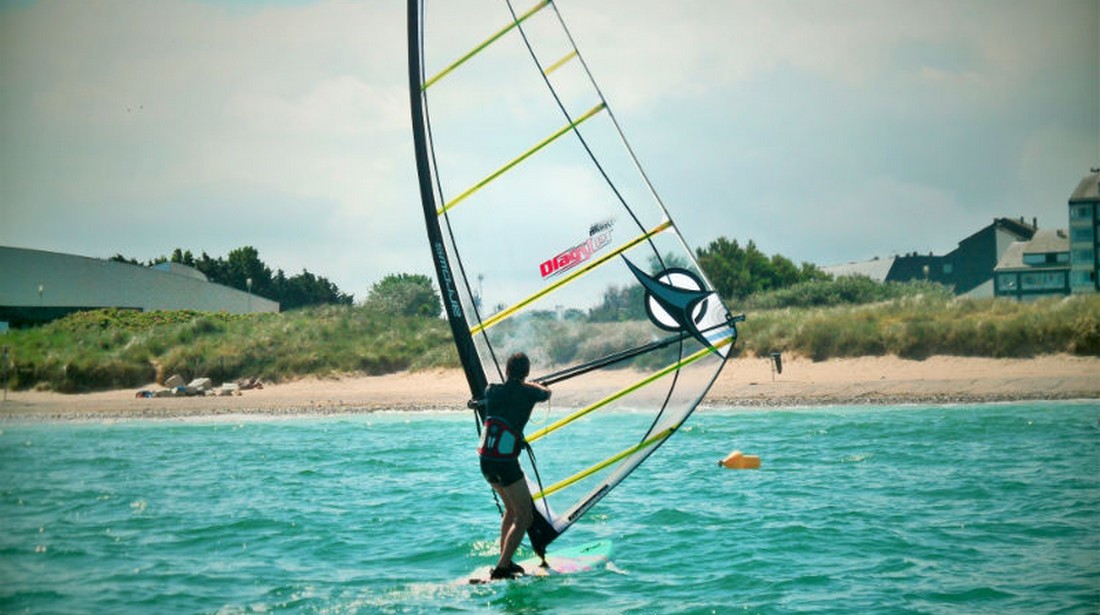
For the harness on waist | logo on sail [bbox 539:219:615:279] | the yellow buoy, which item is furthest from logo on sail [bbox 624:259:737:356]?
the yellow buoy

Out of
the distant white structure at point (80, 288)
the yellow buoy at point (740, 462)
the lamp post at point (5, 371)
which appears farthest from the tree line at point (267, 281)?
the yellow buoy at point (740, 462)

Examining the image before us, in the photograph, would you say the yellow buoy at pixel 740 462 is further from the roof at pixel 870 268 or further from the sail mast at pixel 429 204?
the roof at pixel 870 268

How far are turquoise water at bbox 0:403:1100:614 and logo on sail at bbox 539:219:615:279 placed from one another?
0.95 metres

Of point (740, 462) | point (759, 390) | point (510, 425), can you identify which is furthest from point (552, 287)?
point (759, 390)

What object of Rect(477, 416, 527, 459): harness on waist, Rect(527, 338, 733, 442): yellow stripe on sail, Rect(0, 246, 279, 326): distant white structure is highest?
Rect(0, 246, 279, 326): distant white structure

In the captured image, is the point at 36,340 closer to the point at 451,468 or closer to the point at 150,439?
the point at 150,439

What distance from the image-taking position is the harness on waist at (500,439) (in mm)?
5672

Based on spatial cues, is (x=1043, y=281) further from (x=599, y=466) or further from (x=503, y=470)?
(x=503, y=470)

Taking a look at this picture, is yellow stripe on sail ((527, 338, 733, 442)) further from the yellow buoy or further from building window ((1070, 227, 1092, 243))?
building window ((1070, 227, 1092, 243))

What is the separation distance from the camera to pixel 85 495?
11.3 meters

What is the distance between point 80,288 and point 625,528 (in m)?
29.3

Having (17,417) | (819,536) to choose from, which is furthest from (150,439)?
(819,536)

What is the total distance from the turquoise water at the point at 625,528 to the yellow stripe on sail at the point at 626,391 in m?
0.14

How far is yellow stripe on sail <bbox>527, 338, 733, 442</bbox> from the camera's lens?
5.89 m
